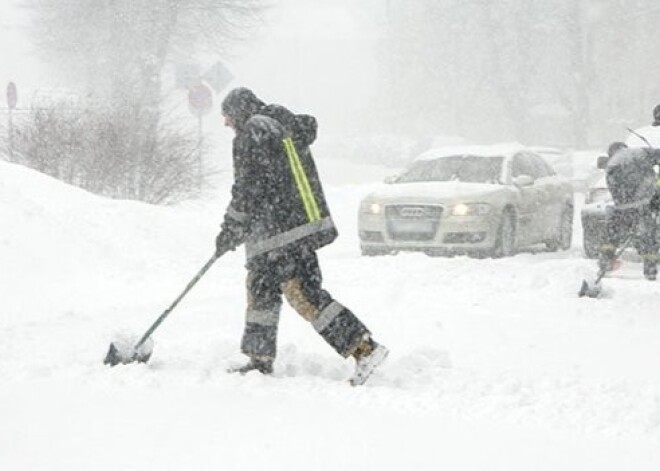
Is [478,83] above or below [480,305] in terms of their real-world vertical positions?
above

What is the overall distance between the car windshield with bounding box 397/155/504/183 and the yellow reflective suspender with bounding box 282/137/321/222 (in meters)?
7.60

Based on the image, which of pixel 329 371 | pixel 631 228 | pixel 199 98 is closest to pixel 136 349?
pixel 329 371

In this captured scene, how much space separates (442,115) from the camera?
6069cm

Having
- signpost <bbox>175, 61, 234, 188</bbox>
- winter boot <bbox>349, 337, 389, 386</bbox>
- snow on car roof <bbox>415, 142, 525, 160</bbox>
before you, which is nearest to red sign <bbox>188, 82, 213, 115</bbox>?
signpost <bbox>175, 61, 234, 188</bbox>

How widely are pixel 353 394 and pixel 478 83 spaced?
49.7 m

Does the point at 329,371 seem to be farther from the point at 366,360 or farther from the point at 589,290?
the point at 589,290

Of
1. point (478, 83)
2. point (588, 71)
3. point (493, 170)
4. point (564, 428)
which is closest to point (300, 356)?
point (564, 428)

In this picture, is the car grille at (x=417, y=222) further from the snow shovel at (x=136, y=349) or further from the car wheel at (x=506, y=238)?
the snow shovel at (x=136, y=349)

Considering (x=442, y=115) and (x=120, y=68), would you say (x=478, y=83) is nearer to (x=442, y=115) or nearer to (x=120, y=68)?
(x=442, y=115)

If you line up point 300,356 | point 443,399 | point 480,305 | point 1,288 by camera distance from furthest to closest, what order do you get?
point 1,288 < point 480,305 < point 300,356 < point 443,399

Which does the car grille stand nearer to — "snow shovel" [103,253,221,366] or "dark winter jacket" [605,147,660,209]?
"dark winter jacket" [605,147,660,209]

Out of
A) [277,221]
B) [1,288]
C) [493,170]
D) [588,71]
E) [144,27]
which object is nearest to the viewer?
[277,221]

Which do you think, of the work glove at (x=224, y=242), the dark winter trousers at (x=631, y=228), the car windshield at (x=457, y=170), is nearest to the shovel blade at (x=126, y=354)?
the work glove at (x=224, y=242)

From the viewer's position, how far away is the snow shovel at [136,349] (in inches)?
237
